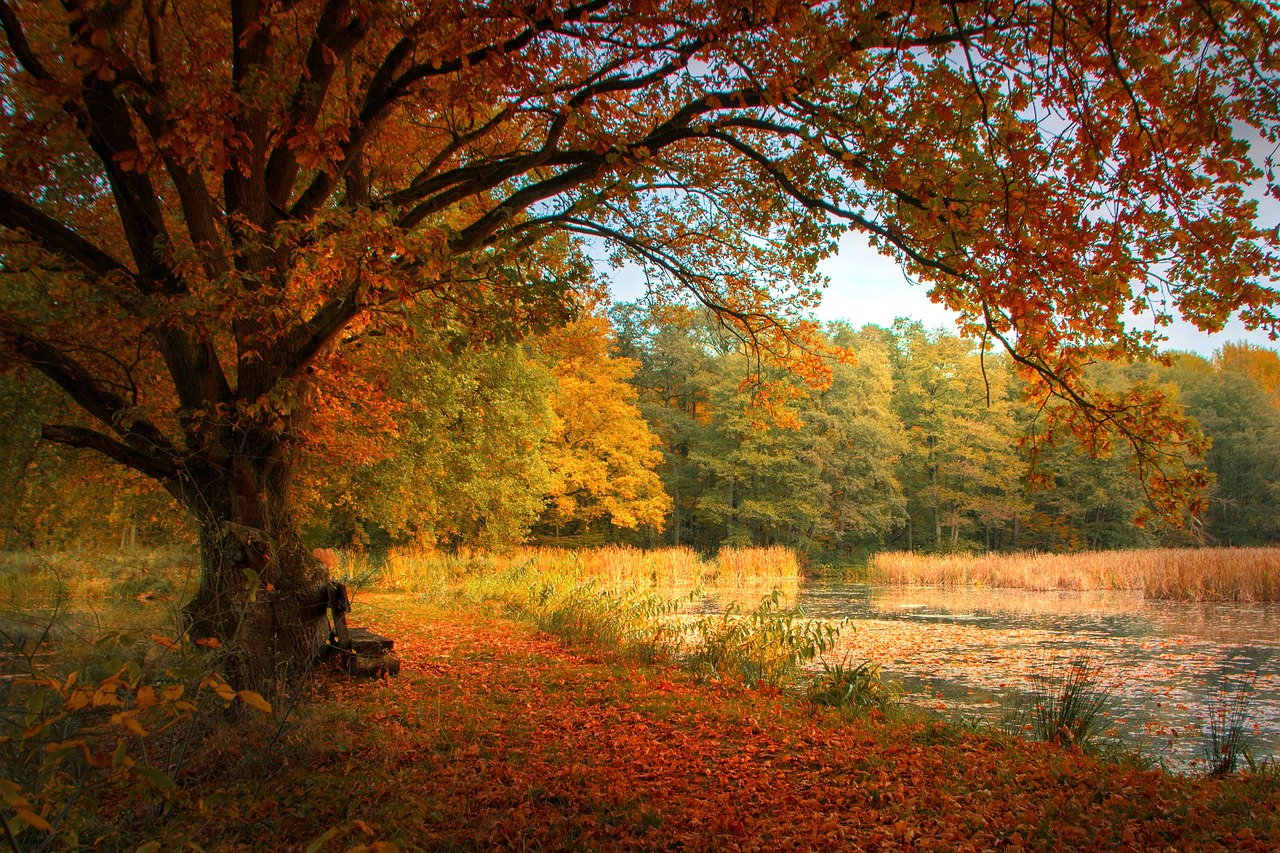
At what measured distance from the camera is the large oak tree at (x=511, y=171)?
3975mm

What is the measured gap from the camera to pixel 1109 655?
9.20 m

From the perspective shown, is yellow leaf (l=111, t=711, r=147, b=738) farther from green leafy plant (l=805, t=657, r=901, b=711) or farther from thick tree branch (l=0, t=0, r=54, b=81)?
green leafy plant (l=805, t=657, r=901, b=711)

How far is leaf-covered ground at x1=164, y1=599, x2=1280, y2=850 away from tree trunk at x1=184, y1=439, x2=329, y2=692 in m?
0.49

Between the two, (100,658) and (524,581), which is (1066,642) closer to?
(524,581)

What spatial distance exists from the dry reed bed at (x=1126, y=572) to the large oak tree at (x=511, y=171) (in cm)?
1300

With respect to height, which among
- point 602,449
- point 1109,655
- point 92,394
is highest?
point 602,449

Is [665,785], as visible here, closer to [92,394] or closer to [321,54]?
[92,394]

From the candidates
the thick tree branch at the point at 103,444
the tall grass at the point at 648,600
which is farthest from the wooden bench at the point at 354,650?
the tall grass at the point at 648,600

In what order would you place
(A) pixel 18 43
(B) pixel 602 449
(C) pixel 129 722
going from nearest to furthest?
(C) pixel 129 722, (A) pixel 18 43, (B) pixel 602 449


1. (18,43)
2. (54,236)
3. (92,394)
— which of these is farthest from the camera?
(92,394)

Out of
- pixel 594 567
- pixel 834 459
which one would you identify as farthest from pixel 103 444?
pixel 834 459

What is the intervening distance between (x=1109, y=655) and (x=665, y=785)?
7.47 meters

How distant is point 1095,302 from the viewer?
4.89 m

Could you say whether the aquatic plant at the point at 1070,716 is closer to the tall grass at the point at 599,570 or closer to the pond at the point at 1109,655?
the pond at the point at 1109,655
